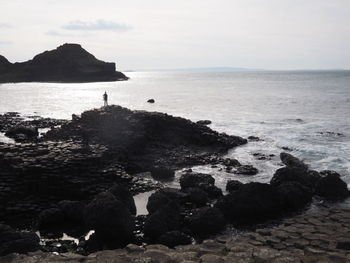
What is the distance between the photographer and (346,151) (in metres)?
36.7

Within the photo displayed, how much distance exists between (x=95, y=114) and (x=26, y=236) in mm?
26235

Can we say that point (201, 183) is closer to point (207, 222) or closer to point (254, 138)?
point (207, 222)

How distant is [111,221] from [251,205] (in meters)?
7.34

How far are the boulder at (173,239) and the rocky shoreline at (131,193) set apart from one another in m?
0.04

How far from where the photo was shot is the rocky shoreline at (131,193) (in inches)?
644

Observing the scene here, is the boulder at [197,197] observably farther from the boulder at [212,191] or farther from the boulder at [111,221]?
the boulder at [111,221]

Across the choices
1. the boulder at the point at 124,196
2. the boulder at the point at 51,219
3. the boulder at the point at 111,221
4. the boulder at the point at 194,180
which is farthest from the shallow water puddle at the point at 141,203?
the boulder at the point at 51,219

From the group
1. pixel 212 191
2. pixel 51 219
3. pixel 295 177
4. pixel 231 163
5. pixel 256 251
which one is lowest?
pixel 231 163

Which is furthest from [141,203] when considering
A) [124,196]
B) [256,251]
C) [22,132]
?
[22,132]

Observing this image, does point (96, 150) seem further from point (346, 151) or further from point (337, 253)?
point (346, 151)

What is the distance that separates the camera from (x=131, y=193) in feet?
78.7

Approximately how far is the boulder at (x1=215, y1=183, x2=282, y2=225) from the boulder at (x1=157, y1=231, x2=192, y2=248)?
13.3ft

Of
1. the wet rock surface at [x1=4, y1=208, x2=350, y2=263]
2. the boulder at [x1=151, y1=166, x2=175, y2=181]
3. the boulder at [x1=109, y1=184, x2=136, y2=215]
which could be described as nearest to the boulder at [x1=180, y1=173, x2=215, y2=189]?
the boulder at [x1=151, y1=166, x2=175, y2=181]

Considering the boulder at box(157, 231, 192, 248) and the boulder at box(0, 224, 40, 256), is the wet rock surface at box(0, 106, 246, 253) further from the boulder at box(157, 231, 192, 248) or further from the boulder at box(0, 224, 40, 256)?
the boulder at box(0, 224, 40, 256)
